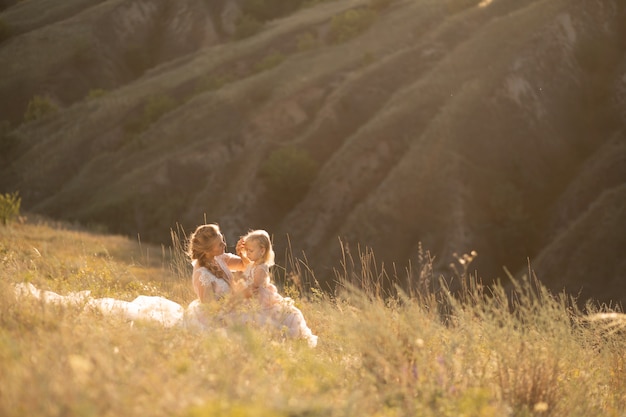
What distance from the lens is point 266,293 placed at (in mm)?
8820

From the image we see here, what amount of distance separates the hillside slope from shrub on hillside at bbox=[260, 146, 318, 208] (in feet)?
0.60

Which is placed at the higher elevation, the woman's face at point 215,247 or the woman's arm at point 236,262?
the woman's face at point 215,247

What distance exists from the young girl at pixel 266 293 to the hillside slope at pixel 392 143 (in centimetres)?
2016

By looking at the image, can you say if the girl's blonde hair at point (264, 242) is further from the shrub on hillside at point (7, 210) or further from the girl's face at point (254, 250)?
the shrub on hillside at point (7, 210)

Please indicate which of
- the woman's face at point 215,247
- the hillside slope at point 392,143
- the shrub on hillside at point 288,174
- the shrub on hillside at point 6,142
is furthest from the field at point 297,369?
the shrub on hillside at point 6,142

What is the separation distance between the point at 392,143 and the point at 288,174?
18.7ft

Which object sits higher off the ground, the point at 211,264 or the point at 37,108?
the point at 211,264

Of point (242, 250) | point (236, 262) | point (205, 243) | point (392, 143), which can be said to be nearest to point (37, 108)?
point (392, 143)

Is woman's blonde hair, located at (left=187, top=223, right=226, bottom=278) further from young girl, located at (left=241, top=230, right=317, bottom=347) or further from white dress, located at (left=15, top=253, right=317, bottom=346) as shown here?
young girl, located at (left=241, top=230, right=317, bottom=347)

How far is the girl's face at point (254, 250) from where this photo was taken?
897cm

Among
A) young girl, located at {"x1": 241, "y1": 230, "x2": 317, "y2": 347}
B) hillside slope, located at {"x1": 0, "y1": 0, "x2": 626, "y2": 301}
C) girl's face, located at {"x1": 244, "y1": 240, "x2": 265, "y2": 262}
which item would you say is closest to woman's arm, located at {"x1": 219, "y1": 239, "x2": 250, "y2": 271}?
young girl, located at {"x1": 241, "y1": 230, "x2": 317, "y2": 347}

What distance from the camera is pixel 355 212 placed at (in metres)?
36.3

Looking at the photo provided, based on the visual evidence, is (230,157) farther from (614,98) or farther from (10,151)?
(614,98)

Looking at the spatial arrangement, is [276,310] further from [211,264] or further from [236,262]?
[236,262]
